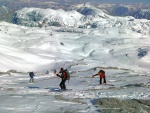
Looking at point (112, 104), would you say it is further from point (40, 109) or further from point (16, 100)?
point (16, 100)

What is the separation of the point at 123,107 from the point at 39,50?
144 meters

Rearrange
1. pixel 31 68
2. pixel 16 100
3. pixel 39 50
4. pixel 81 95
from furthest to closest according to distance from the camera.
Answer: pixel 39 50, pixel 31 68, pixel 81 95, pixel 16 100

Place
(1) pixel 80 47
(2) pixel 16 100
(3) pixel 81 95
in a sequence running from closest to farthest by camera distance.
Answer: (2) pixel 16 100 < (3) pixel 81 95 < (1) pixel 80 47

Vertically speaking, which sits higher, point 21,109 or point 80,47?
point 80,47

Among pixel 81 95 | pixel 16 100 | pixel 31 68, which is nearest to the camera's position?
pixel 16 100

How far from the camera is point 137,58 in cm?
13850

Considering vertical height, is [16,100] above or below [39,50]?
below

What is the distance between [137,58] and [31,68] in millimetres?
50437

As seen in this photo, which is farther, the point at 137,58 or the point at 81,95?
the point at 137,58

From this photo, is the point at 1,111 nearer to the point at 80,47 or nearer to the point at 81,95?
the point at 81,95

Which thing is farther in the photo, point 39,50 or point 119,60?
point 39,50

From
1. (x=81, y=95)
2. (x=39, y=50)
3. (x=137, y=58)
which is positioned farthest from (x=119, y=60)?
(x=81, y=95)

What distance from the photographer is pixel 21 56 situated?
124 m


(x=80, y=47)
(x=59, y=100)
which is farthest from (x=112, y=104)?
(x=80, y=47)
